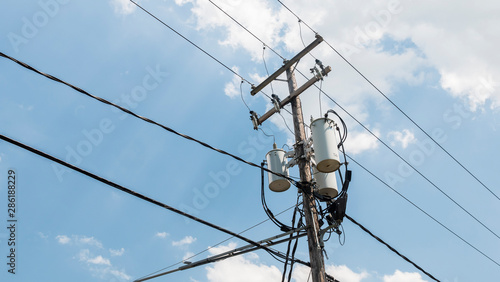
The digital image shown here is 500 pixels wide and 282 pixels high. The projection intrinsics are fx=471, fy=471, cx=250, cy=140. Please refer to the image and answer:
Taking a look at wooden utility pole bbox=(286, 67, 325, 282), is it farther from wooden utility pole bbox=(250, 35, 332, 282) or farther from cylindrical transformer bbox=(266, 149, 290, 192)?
cylindrical transformer bbox=(266, 149, 290, 192)

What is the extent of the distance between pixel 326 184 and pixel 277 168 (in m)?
0.95

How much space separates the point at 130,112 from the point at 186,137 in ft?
3.01

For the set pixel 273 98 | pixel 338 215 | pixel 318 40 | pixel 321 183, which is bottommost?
pixel 338 215

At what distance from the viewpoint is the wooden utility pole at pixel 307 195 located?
752 cm

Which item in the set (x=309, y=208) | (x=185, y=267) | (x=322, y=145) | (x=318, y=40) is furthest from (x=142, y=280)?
(x=318, y=40)

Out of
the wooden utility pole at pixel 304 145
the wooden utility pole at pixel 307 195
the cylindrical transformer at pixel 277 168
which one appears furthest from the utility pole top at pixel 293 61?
the cylindrical transformer at pixel 277 168

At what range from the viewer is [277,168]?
346 inches

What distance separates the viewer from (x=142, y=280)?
29.3 feet

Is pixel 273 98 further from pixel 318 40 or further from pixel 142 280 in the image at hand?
pixel 142 280

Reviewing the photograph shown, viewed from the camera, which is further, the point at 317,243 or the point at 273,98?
the point at 273,98

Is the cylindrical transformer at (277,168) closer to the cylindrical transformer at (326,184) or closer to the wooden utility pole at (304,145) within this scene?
the wooden utility pole at (304,145)

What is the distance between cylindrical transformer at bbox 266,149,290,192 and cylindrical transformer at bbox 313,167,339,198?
1.93 feet

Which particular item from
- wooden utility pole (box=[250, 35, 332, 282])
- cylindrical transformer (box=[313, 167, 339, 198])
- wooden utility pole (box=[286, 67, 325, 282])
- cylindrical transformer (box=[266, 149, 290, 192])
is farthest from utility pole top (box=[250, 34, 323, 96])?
cylindrical transformer (box=[313, 167, 339, 198])

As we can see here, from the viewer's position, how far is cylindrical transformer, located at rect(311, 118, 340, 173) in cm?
813
